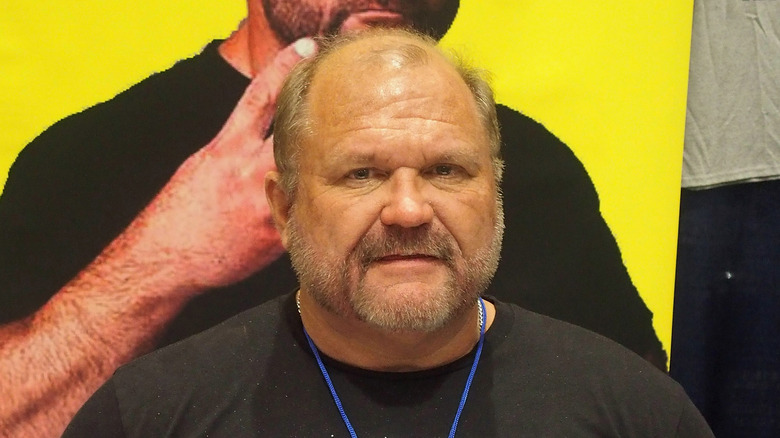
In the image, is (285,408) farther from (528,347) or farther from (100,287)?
(100,287)

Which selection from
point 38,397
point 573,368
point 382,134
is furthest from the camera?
point 38,397

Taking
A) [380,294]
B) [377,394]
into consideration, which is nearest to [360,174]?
[380,294]

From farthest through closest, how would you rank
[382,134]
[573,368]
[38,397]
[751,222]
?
[751,222] → [38,397] → [573,368] → [382,134]

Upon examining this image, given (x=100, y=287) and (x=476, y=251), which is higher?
(x=476, y=251)

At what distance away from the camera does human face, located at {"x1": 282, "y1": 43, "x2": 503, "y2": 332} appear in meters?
1.03

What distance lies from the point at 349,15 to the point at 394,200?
0.52 m

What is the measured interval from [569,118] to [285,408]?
2.66 feet

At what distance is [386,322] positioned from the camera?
1027 mm

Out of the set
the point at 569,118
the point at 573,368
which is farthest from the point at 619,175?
the point at 573,368

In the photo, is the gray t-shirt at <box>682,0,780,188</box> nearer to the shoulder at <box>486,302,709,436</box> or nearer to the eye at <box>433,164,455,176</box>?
the shoulder at <box>486,302,709,436</box>

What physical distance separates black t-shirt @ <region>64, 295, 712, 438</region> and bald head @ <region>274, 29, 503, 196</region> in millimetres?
296

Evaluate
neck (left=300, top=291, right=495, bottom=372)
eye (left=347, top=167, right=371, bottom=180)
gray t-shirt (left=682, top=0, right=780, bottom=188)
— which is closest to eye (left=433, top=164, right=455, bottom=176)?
eye (left=347, top=167, right=371, bottom=180)

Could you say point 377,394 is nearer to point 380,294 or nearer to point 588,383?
point 380,294

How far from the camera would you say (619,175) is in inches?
56.4
